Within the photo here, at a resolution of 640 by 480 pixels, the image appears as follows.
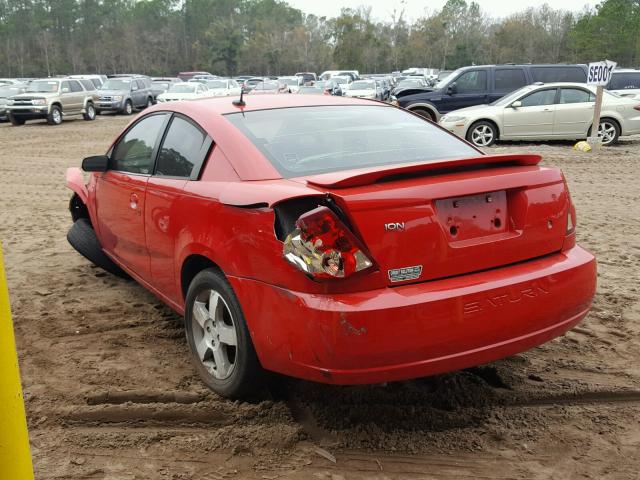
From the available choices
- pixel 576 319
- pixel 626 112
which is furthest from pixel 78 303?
pixel 626 112

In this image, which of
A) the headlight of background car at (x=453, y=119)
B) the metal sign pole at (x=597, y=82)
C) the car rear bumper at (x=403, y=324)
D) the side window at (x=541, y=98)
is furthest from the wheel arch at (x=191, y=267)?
the side window at (x=541, y=98)

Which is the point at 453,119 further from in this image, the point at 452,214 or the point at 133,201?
the point at 452,214

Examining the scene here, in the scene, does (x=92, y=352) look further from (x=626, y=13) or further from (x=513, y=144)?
(x=626, y=13)

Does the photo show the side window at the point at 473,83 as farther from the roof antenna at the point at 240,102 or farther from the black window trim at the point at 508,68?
the roof antenna at the point at 240,102

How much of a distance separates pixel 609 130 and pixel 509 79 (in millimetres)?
3459

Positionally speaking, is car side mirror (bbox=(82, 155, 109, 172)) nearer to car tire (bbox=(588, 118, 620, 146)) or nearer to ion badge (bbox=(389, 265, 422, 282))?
ion badge (bbox=(389, 265, 422, 282))

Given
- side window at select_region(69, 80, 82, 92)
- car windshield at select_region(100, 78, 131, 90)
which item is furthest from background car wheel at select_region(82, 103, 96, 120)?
car windshield at select_region(100, 78, 131, 90)

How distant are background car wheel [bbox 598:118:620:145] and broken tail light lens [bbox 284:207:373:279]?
1443 cm

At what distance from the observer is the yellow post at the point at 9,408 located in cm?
183

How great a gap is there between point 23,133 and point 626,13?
65631 mm

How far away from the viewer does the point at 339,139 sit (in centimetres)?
372

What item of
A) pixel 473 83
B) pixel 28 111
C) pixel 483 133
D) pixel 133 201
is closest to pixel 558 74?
pixel 473 83

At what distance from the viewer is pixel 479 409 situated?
331 cm

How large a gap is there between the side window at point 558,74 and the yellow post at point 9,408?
17962mm
